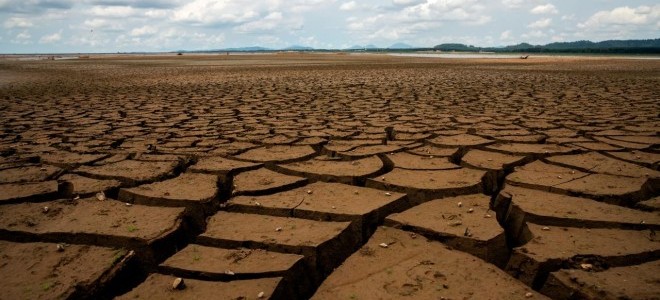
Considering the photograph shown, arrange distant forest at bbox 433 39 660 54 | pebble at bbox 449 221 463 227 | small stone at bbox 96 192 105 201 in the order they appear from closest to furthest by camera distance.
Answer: pebble at bbox 449 221 463 227, small stone at bbox 96 192 105 201, distant forest at bbox 433 39 660 54

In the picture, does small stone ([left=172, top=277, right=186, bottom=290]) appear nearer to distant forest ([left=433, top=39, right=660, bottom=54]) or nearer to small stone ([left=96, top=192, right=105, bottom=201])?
small stone ([left=96, top=192, right=105, bottom=201])

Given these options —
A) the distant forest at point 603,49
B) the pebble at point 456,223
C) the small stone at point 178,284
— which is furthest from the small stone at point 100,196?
the distant forest at point 603,49

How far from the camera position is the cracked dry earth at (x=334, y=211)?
1239 millimetres

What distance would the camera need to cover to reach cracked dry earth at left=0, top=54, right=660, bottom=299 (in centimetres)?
124

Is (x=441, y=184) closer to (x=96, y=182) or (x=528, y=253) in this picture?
(x=528, y=253)

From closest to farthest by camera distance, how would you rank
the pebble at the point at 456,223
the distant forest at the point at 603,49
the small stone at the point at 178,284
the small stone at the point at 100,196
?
the small stone at the point at 178,284 → the pebble at the point at 456,223 → the small stone at the point at 100,196 → the distant forest at the point at 603,49

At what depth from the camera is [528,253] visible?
132 centimetres

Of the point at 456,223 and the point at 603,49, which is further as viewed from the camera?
the point at 603,49

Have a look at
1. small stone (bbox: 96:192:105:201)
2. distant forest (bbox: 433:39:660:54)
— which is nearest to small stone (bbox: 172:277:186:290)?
small stone (bbox: 96:192:105:201)

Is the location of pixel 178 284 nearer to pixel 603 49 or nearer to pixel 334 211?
→ pixel 334 211

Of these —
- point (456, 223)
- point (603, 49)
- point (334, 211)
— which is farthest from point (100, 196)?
point (603, 49)

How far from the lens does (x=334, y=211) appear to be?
1.69 metres

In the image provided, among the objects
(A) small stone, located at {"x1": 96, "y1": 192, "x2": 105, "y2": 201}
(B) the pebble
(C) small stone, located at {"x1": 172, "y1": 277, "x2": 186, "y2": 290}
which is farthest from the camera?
(A) small stone, located at {"x1": 96, "y1": 192, "x2": 105, "y2": 201}

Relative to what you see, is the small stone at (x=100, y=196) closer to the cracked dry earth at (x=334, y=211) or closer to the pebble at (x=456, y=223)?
the cracked dry earth at (x=334, y=211)
